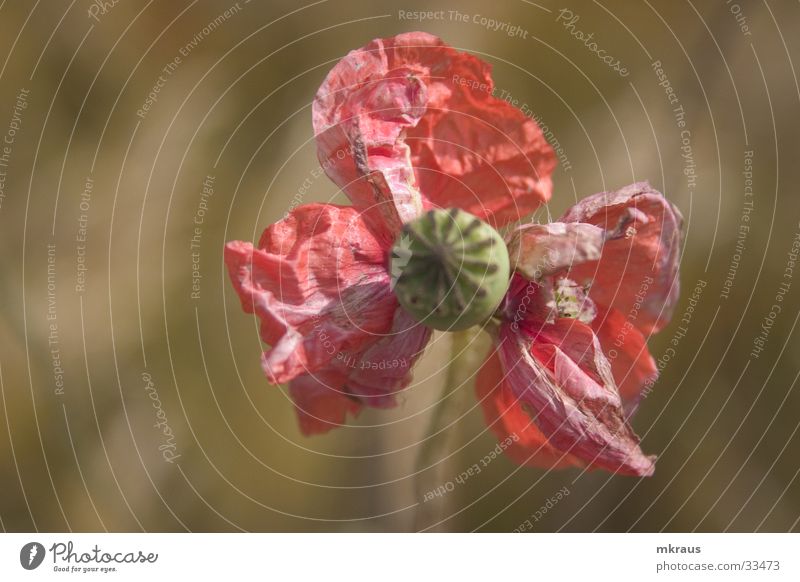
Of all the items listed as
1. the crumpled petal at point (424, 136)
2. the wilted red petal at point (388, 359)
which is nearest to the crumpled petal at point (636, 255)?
the crumpled petal at point (424, 136)

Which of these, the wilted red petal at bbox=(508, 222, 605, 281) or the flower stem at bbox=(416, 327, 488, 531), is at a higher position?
the wilted red petal at bbox=(508, 222, 605, 281)

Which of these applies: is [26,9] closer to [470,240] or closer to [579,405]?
[470,240]

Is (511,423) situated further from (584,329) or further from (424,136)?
(424,136)
